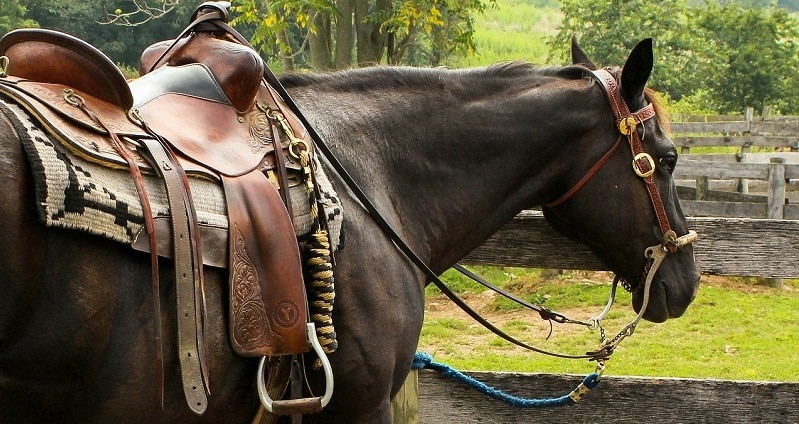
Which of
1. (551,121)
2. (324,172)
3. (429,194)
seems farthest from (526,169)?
Result: (324,172)

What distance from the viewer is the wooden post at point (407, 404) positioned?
131 inches

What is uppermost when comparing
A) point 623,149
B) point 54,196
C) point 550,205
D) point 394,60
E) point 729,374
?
point 54,196

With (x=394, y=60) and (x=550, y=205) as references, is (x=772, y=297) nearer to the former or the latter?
(x=394, y=60)

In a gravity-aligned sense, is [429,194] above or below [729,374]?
above

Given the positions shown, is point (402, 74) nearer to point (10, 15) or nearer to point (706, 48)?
point (10, 15)

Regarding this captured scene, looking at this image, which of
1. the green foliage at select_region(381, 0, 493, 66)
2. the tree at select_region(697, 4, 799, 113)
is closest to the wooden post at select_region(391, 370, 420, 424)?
the green foliage at select_region(381, 0, 493, 66)

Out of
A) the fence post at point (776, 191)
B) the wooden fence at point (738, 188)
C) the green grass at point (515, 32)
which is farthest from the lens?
the green grass at point (515, 32)

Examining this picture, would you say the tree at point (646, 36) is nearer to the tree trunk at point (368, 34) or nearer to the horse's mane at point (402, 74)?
the tree trunk at point (368, 34)

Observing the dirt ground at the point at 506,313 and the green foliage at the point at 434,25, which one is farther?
the green foliage at the point at 434,25

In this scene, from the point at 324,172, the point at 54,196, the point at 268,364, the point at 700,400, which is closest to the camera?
the point at 54,196

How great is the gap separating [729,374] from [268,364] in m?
5.32

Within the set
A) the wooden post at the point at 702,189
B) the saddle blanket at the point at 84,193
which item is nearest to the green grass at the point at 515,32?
the wooden post at the point at 702,189

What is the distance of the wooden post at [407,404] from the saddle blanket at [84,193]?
5.00ft

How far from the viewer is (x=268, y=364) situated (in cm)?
222
